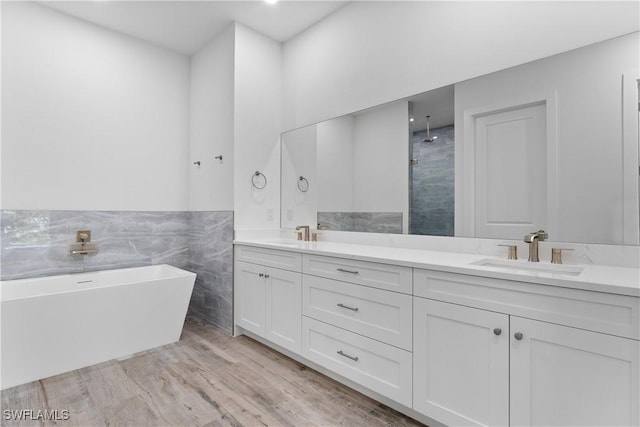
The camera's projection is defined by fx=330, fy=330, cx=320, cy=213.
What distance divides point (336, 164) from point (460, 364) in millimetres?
1861

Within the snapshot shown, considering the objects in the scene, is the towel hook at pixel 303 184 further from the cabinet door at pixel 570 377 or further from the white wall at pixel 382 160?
the cabinet door at pixel 570 377

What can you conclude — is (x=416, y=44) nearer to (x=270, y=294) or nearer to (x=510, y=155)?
(x=510, y=155)

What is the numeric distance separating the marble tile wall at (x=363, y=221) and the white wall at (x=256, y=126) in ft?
2.08

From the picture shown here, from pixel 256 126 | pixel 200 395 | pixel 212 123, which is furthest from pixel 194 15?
pixel 200 395

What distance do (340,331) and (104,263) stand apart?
96.7 inches

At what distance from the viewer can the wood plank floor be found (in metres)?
1.78

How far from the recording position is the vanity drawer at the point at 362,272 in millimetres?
1724

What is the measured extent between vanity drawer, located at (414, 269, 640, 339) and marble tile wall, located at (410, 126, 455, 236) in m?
0.64

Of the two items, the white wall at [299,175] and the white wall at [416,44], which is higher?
the white wall at [416,44]

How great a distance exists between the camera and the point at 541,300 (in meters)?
1.30

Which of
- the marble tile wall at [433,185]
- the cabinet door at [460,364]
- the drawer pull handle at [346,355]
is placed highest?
the marble tile wall at [433,185]

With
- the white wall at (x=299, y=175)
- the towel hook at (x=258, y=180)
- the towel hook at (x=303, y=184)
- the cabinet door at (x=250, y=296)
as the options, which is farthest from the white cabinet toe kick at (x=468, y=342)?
the towel hook at (x=258, y=180)

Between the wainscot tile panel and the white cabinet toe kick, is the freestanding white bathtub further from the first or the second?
the white cabinet toe kick

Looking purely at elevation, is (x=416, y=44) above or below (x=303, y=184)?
above
